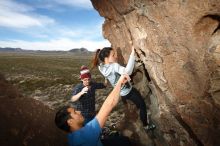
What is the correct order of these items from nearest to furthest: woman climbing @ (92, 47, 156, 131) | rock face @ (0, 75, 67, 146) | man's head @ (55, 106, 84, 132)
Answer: man's head @ (55, 106, 84, 132), rock face @ (0, 75, 67, 146), woman climbing @ (92, 47, 156, 131)

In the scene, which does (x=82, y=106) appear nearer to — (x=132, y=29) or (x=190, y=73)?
(x=132, y=29)

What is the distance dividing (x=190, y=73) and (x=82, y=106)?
12.5 ft

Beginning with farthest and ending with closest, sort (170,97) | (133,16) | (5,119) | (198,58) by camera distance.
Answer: (133,16)
(170,97)
(198,58)
(5,119)

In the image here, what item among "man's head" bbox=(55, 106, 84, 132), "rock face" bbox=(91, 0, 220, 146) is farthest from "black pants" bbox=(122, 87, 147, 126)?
"man's head" bbox=(55, 106, 84, 132)

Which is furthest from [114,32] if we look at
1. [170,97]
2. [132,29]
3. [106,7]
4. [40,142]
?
[40,142]

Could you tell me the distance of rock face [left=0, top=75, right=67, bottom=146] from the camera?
6105 millimetres

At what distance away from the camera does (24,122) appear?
6.53 m

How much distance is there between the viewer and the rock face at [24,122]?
611cm

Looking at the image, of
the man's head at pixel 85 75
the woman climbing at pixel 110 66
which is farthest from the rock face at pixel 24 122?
the woman climbing at pixel 110 66

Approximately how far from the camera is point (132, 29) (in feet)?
31.0

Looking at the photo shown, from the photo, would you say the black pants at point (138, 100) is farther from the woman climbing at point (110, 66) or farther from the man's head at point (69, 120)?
the man's head at point (69, 120)

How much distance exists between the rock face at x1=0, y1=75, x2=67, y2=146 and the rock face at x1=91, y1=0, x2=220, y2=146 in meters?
3.54

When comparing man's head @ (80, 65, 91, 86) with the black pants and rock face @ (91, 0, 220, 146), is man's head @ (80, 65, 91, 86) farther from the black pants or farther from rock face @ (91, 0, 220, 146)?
rock face @ (91, 0, 220, 146)

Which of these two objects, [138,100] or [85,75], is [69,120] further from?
[138,100]
